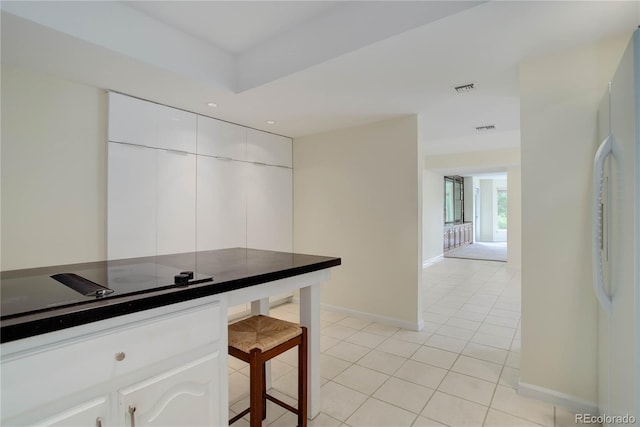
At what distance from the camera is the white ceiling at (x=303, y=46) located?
1694 mm

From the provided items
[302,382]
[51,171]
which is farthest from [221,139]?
[302,382]

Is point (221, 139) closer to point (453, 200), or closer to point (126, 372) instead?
point (126, 372)

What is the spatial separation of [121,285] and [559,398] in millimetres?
2587

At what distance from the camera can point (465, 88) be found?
8.40 ft

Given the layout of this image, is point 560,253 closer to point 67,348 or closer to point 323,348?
point 323,348

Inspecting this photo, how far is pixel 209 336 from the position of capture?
1.26 meters

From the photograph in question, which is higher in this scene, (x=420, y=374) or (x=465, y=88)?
(x=465, y=88)

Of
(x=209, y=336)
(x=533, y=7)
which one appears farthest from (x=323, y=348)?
(x=533, y=7)

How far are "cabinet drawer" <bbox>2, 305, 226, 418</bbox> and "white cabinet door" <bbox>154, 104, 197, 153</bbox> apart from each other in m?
2.24

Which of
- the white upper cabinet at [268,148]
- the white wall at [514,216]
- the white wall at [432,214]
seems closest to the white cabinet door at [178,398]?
the white upper cabinet at [268,148]

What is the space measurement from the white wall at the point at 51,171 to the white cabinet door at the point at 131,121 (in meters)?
0.08

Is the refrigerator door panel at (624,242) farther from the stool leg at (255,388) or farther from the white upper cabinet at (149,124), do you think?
the white upper cabinet at (149,124)

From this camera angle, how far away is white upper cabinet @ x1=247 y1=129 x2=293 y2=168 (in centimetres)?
376

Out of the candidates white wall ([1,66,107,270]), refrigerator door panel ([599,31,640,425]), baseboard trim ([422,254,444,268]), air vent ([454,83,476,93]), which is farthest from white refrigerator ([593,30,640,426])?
baseboard trim ([422,254,444,268])
